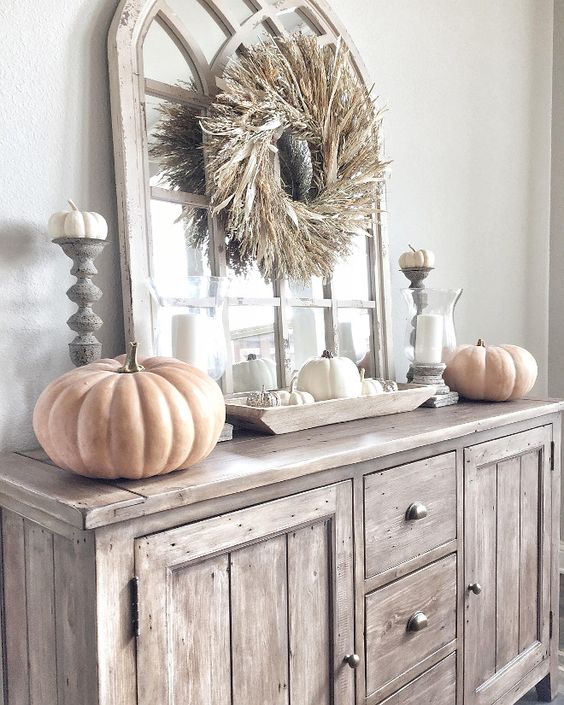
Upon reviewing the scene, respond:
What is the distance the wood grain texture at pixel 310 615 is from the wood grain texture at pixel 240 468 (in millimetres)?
144

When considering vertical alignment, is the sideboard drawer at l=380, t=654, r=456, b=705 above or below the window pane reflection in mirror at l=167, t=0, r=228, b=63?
below

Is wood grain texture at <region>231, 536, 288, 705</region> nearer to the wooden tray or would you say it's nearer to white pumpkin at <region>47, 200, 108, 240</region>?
the wooden tray

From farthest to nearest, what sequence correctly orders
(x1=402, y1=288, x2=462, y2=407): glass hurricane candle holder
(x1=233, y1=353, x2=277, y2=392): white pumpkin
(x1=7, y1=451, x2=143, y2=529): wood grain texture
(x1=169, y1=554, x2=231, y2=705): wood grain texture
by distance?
(x1=402, y1=288, x2=462, y2=407): glass hurricane candle holder → (x1=233, y1=353, x2=277, y2=392): white pumpkin → (x1=169, y1=554, x2=231, y2=705): wood grain texture → (x1=7, y1=451, x2=143, y2=529): wood grain texture

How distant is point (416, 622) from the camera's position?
1314 mm

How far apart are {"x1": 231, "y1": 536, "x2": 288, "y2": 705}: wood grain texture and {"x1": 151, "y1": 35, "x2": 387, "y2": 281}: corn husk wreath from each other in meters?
0.73

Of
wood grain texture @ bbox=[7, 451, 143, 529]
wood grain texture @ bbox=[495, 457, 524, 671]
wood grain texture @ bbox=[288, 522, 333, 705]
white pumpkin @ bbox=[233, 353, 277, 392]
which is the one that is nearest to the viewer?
wood grain texture @ bbox=[7, 451, 143, 529]

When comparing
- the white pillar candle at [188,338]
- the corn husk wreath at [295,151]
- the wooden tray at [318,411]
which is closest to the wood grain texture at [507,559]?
the wooden tray at [318,411]

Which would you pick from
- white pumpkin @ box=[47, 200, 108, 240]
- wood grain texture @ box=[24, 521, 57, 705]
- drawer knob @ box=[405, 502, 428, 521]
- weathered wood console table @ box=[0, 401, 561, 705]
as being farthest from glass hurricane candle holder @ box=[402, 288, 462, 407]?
wood grain texture @ box=[24, 521, 57, 705]

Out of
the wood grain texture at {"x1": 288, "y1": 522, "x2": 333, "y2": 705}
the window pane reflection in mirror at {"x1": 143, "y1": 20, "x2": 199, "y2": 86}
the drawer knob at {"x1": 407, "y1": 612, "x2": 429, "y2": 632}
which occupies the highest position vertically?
the window pane reflection in mirror at {"x1": 143, "y1": 20, "x2": 199, "y2": 86}

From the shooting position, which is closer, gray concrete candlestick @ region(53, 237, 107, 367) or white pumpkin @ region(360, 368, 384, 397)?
gray concrete candlestick @ region(53, 237, 107, 367)

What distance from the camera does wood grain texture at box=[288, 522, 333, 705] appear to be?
1.10 metres

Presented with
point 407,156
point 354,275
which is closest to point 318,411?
point 354,275

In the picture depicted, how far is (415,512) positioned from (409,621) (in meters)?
0.24

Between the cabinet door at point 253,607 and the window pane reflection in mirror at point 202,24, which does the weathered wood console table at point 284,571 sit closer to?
the cabinet door at point 253,607
